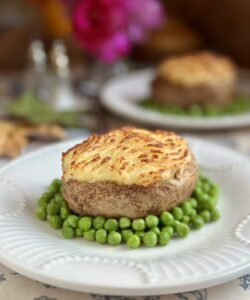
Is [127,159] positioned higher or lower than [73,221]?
higher

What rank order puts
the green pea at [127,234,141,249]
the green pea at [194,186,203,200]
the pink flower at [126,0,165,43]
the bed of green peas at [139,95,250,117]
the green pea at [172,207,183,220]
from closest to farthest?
the green pea at [127,234,141,249]
the green pea at [172,207,183,220]
the green pea at [194,186,203,200]
the bed of green peas at [139,95,250,117]
the pink flower at [126,0,165,43]

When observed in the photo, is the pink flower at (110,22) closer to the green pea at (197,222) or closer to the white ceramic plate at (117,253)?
the white ceramic plate at (117,253)

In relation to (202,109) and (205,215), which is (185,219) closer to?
(205,215)

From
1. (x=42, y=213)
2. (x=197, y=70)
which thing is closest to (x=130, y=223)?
(x=42, y=213)

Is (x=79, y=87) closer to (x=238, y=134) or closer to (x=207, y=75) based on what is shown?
(x=207, y=75)

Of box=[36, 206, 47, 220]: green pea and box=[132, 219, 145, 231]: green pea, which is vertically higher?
box=[36, 206, 47, 220]: green pea

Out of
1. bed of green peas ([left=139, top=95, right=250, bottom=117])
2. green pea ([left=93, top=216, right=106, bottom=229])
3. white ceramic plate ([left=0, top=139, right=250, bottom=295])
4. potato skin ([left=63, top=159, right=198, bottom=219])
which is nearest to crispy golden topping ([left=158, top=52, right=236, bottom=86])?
bed of green peas ([left=139, top=95, right=250, bottom=117])

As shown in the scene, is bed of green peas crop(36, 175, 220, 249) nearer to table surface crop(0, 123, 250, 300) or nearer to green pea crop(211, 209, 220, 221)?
green pea crop(211, 209, 220, 221)
